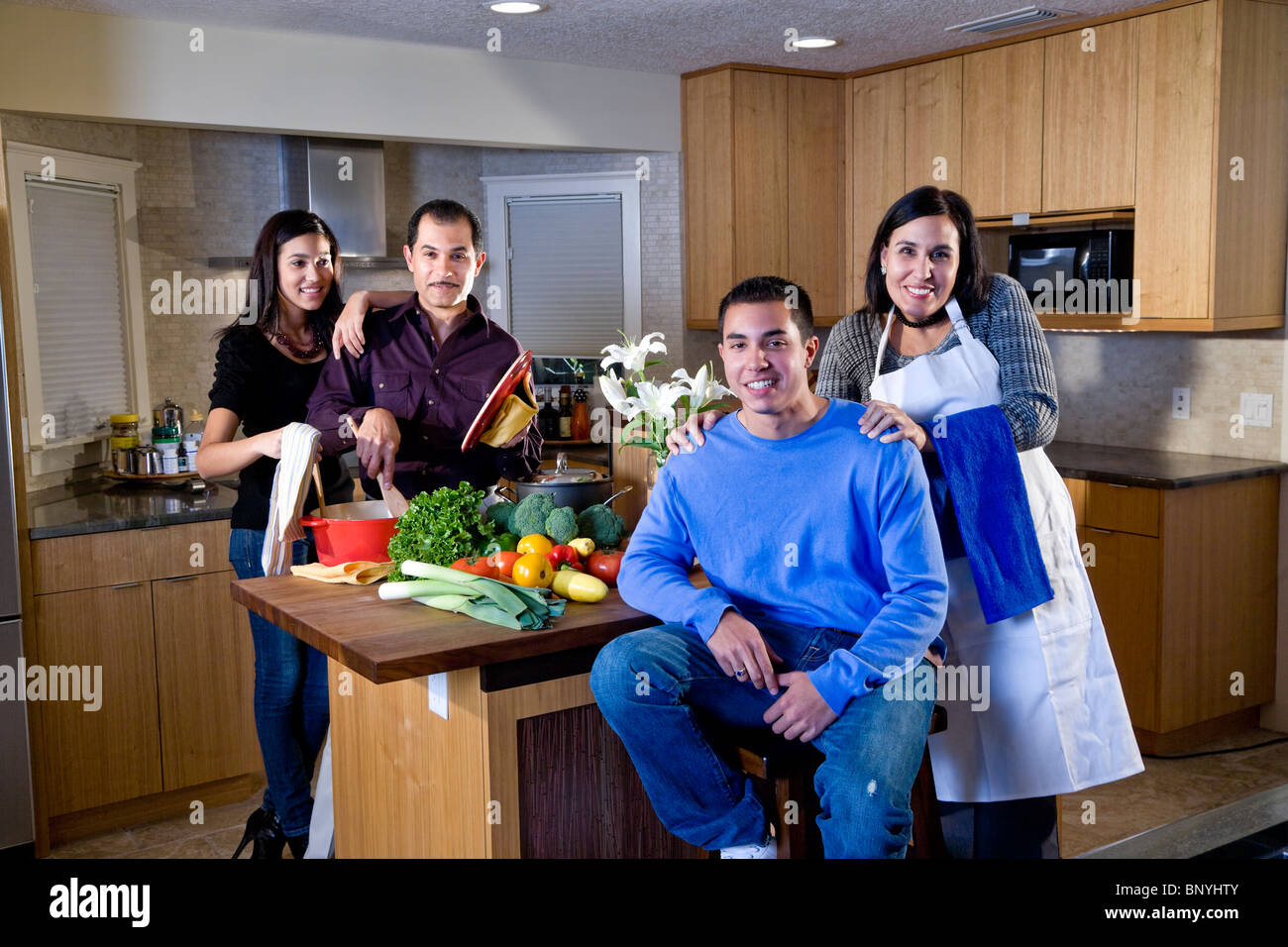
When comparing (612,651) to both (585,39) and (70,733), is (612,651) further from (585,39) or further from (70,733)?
(585,39)

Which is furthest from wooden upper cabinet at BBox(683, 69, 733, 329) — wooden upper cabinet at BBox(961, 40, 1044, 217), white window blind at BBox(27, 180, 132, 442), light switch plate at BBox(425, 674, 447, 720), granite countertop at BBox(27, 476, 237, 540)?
light switch plate at BBox(425, 674, 447, 720)

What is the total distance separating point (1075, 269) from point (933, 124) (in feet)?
3.19

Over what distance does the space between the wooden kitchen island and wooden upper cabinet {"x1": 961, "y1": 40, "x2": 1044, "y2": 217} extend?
A: 3206mm

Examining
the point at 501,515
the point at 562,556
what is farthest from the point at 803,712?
the point at 501,515

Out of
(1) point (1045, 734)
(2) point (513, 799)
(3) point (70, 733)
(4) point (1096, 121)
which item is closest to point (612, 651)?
(2) point (513, 799)

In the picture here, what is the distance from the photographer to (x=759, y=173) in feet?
17.8

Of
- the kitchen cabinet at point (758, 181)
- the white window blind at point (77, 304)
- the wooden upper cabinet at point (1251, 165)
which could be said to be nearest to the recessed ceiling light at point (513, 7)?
the kitchen cabinet at point (758, 181)

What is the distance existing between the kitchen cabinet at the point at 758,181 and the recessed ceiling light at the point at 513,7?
Result: 1348mm

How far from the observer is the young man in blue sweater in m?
2.04

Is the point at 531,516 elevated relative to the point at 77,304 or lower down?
lower down

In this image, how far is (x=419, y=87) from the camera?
4832 millimetres

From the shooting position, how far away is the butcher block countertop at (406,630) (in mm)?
2022

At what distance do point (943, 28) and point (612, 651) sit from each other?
3.47 meters

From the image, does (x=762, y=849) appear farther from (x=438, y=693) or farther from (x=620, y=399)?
(x=620, y=399)
